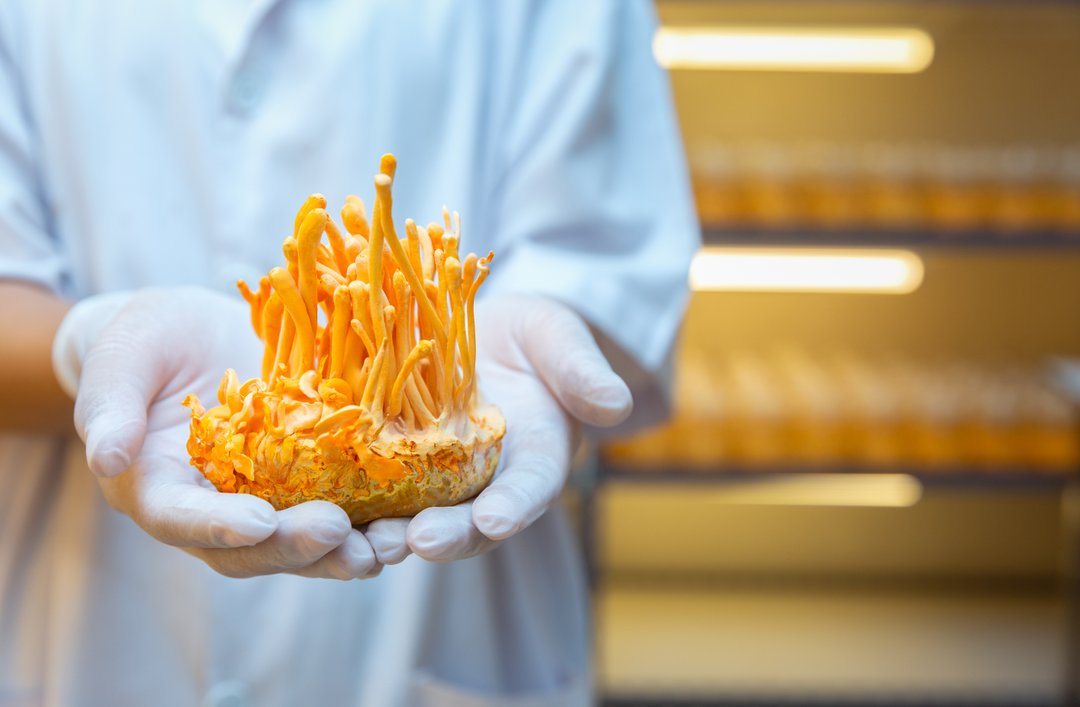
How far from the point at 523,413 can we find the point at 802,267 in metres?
1.58

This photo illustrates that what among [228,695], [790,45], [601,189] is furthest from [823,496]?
[228,695]

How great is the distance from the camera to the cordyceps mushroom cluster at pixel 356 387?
0.66 m

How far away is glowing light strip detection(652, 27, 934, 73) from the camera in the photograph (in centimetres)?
205

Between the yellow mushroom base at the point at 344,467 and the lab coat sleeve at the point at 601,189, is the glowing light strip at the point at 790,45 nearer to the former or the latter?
the lab coat sleeve at the point at 601,189

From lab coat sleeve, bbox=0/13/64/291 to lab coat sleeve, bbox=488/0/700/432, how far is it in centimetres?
39

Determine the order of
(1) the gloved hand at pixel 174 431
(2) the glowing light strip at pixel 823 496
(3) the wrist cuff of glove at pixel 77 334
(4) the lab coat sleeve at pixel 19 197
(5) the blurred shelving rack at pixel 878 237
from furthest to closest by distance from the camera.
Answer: (2) the glowing light strip at pixel 823 496 < (5) the blurred shelving rack at pixel 878 237 < (4) the lab coat sleeve at pixel 19 197 < (3) the wrist cuff of glove at pixel 77 334 < (1) the gloved hand at pixel 174 431

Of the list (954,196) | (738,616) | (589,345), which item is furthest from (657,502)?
(589,345)

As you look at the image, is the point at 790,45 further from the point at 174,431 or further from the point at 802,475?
the point at 174,431

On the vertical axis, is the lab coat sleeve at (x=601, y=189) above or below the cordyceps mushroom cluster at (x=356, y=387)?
above

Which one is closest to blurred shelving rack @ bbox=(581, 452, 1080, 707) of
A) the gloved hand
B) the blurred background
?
the blurred background

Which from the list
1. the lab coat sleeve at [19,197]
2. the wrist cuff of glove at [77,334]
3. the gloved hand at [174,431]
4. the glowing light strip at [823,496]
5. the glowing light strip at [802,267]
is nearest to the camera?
the gloved hand at [174,431]

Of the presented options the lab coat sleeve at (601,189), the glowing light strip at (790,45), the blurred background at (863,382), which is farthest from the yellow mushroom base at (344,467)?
the glowing light strip at (790,45)

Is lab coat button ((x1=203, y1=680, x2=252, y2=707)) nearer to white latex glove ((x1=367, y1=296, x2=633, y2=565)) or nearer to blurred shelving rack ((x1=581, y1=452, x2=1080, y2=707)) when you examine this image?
white latex glove ((x1=367, y1=296, x2=633, y2=565))

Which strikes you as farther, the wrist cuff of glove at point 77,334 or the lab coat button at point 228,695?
the lab coat button at point 228,695
